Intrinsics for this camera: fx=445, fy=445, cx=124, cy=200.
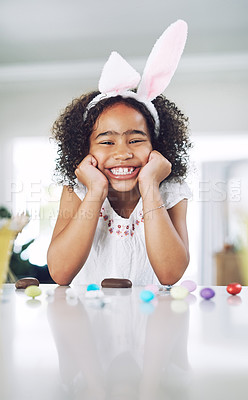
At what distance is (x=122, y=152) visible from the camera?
0.94 m

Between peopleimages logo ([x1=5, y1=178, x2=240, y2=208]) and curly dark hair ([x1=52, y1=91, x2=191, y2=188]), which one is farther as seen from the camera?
peopleimages logo ([x1=5, y1=178, x2=240, y2=208])

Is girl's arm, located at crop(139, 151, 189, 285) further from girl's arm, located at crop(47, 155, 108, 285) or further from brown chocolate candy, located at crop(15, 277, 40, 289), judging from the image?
brown chocolate candy, located at crop(15, 277, 40, 289)

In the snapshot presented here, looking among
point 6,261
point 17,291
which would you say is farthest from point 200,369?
point 17,291

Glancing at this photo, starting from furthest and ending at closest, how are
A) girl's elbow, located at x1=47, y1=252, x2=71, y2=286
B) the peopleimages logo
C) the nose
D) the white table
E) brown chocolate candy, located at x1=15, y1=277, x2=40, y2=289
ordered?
the peopleimages logo
the nose
girl's elbow, located at x1=47, y1=252, x2=71, y2=286
brown chocolate candy, located at x1=15, y1=277, x2=40, y2=289
the white table

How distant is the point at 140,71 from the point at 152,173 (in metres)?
2.96

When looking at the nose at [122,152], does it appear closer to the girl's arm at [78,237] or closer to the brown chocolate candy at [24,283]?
the girl's arm at [78,237]

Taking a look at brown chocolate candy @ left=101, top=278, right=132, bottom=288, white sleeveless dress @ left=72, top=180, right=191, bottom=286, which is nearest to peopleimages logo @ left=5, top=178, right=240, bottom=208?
white sleeveless dress @ left=72, top=180, right=191, bottom=286

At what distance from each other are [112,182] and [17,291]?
1.25 ft

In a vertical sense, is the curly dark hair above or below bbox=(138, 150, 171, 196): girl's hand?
above

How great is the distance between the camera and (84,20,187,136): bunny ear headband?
888mm

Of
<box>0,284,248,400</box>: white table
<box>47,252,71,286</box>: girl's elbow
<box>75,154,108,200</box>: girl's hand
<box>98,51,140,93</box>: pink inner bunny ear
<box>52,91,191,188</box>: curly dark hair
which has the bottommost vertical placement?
<box>47,252,71,286</box>: girl's elbow

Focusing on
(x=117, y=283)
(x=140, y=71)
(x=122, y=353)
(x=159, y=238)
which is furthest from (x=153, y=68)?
(x=140, y=71)

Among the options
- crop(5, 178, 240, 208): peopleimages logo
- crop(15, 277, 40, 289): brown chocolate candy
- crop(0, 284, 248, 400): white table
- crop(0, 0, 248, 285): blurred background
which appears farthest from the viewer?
crop(5, 178, 240, 208): peopleimages logo

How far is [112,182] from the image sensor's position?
979 mm
